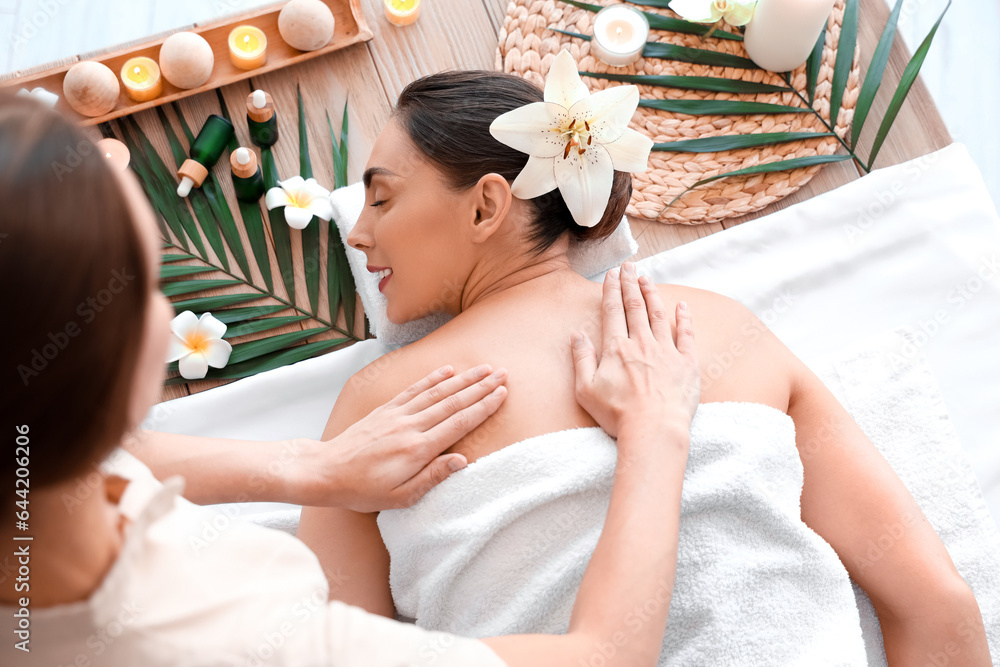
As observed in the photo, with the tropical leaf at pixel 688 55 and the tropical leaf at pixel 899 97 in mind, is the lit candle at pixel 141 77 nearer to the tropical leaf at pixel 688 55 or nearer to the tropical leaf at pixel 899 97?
the tropical leaf at pixel 688 55

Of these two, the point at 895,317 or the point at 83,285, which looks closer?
the point at 83,285

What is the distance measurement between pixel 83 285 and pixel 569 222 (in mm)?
859

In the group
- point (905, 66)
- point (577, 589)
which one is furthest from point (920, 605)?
point (905, 66)

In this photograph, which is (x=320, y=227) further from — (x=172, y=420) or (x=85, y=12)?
(x=85, y=12)

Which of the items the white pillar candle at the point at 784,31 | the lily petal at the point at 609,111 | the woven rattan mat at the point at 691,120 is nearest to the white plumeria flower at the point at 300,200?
the woven rattan mat at the point at 691,120

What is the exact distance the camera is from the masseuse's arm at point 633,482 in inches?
34.5

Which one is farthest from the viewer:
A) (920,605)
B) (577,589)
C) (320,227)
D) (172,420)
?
(320,227)

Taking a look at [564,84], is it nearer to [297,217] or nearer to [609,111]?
[609,111]

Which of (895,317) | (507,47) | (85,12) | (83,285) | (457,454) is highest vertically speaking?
(85,12)

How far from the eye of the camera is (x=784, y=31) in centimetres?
152

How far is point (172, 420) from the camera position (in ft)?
4.47

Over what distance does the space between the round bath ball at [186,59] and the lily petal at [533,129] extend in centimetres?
70

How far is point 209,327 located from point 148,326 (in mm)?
886

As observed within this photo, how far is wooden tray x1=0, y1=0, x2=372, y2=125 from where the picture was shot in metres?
1.47
